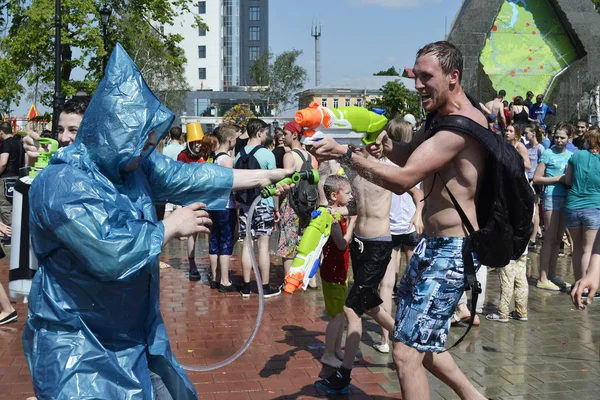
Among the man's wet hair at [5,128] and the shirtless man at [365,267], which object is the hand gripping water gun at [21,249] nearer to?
the shirtless man at [365,267]

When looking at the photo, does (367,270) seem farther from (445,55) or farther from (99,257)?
(99,257)

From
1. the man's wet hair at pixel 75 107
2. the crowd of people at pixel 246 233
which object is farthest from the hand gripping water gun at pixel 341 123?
the man's wet hair at pixel 75 107

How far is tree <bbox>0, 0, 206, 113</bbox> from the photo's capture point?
2295cm

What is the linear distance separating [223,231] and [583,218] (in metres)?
4.17

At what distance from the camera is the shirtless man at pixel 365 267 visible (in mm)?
4957

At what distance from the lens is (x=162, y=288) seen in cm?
845

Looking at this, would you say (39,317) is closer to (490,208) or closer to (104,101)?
(104,101)

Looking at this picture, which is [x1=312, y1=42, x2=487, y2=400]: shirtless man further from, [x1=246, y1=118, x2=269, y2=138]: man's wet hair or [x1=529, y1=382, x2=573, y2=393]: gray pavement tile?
[x1=246, y1=118, x2=269, y2=138]: man's wet hair

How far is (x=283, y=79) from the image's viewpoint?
7400 centimetres

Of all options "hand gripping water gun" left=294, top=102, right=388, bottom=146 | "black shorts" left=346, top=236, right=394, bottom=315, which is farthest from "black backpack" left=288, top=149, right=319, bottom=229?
"hand gripping water gun" left=294, top=102, right=388, bottom=146

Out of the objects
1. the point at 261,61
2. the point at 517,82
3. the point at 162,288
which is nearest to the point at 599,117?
the point at 517,82

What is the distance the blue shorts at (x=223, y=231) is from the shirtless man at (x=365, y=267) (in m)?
3.12

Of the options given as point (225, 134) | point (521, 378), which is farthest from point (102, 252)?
point (225, 134)

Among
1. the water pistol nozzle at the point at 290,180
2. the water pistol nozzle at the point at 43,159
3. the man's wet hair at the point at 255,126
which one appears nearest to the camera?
the water pistol nozzle at the point at 290,180
